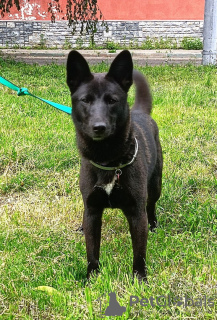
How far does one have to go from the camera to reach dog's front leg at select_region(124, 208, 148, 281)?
2.75 m

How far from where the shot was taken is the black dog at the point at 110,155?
2.64 metres

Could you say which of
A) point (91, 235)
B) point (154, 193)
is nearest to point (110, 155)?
point (91, 235)

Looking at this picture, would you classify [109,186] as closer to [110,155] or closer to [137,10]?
[110,155]

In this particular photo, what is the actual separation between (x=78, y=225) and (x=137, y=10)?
52.9 feet

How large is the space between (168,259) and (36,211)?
1312 millimetres

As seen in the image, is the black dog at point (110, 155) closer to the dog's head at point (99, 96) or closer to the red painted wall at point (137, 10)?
the dog's head at point (99, 96)

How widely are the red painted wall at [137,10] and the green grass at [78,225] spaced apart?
493 inches

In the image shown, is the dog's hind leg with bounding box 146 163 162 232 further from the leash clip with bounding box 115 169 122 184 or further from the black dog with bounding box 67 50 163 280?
the leash clip with bounding box 115 169 122 184

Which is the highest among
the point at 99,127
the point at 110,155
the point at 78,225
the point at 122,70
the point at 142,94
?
the point at 122,70

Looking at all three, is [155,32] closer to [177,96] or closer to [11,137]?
[177,96]

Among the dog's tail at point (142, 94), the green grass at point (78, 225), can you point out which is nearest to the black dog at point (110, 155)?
the green grass at point (78, 225)

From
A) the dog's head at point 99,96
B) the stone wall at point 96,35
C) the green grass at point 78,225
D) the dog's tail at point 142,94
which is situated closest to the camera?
the green grass at point 78,225

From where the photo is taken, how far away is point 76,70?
9.06 ft

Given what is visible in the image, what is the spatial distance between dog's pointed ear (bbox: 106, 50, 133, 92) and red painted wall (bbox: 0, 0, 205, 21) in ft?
52.3
